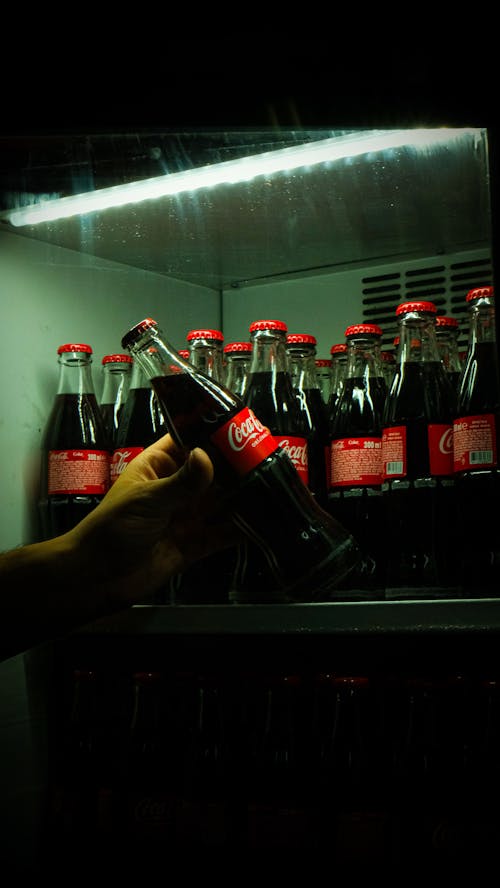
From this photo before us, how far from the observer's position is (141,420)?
136 centimetres

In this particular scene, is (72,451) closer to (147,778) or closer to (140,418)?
(140,418)

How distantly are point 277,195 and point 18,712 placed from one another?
880 millimetres

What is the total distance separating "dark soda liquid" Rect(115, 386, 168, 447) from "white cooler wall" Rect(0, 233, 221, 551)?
0.47 ft

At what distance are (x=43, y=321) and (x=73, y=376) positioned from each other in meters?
0.10

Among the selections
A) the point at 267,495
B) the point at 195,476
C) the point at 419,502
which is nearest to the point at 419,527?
the point at 419,502

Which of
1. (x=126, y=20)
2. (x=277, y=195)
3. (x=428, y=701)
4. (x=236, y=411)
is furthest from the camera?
(x=428, y=701)

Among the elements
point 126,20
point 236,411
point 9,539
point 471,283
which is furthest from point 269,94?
point 9,539

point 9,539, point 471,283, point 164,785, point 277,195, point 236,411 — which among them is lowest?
point 164,785

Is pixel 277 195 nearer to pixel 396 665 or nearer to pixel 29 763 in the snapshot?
pixel 396 665

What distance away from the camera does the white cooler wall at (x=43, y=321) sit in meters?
1.36

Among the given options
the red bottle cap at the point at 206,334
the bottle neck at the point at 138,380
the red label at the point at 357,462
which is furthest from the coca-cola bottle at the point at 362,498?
the bottle neck at the point at 138,380

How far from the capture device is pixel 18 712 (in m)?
1.34

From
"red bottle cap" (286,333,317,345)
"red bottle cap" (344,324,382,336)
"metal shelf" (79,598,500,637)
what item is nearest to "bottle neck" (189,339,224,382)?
"red bottle cap" (286,333,317,345)

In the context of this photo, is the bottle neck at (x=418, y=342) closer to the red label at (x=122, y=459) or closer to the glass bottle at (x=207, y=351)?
the glass bottle at (x=207, y=351)
